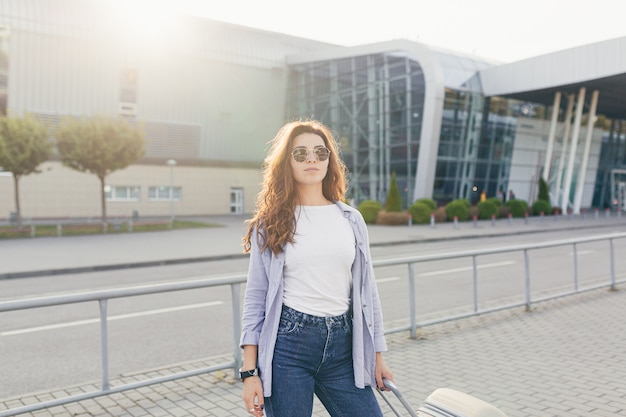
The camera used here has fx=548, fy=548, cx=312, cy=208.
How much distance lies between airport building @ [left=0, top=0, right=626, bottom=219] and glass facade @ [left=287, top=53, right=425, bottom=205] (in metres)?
0.11

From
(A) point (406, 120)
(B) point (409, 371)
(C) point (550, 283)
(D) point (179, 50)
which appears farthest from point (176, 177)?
(B) point (409, 371)

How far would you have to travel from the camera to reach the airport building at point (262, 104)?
34.0m

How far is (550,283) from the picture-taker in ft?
32.6

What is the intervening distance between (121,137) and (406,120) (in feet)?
56.5

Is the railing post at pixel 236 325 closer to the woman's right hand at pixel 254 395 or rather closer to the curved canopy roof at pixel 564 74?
the woman's right hand at pixel 254 395

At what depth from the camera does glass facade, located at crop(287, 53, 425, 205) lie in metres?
34.3

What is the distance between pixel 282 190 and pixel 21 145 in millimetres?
26247

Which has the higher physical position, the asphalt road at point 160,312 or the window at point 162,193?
the asphalt road at point 160,312

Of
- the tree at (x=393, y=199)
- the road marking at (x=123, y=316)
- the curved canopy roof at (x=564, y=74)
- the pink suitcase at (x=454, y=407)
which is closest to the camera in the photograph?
the pink suitcase at (x=454, y=407)

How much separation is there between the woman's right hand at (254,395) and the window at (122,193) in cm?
3905

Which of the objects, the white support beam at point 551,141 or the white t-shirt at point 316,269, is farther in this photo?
the white support beam at point 551,141

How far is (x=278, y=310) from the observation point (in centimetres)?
226

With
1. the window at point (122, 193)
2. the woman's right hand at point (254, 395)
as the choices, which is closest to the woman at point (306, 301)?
the woman's right hand at point (254, 395)

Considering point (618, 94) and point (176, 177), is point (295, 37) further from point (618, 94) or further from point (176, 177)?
point (618, 94)
